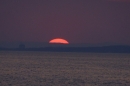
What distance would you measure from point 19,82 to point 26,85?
4.35 metres

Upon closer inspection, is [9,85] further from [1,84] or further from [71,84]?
[71,84]

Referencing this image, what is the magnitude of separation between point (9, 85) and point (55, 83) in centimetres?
817

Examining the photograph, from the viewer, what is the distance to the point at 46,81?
225 feet

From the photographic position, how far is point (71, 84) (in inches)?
2539

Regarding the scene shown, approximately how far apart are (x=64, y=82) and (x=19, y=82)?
7.64 metres

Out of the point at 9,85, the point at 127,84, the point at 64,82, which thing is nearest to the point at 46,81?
the point at 64,82

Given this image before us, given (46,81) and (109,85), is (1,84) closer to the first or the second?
(46,81)

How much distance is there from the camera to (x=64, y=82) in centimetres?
6738

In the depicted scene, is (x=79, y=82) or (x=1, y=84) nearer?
(x=1, y=84)

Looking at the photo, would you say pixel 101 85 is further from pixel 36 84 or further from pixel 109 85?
pixel 36 84

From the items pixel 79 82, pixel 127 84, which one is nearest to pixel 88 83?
pixel 79 82

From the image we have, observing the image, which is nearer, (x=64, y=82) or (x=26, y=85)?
(x=26, y=85)

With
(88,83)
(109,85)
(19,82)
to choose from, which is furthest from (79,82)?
(19,82)

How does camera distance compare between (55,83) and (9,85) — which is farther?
(55,83)
